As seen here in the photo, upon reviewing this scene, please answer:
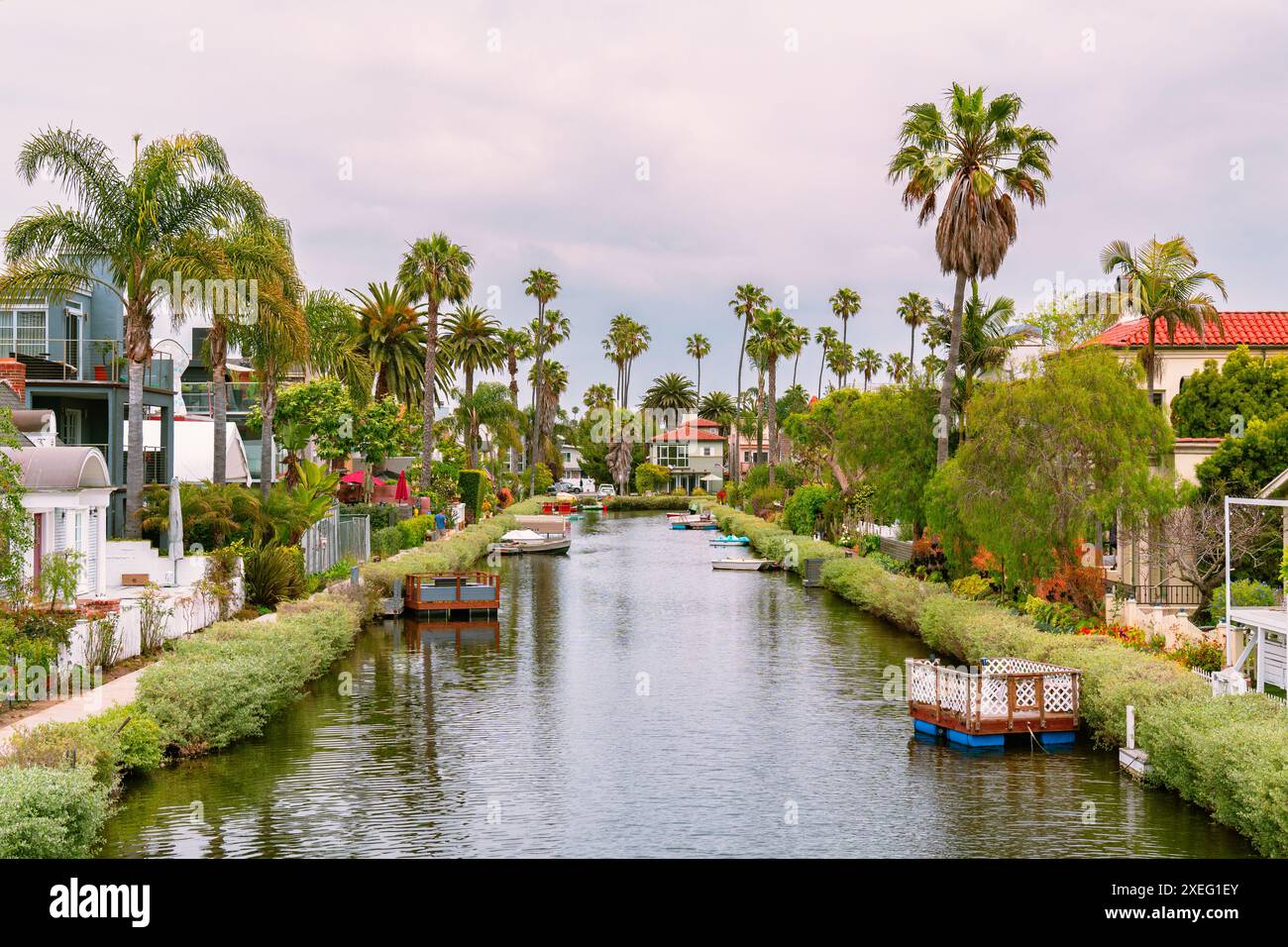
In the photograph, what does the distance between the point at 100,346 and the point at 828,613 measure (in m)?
29.3

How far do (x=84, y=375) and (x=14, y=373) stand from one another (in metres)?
5.14

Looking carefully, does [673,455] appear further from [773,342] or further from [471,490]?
A: [471,490]

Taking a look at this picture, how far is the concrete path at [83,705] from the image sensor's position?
743 inches

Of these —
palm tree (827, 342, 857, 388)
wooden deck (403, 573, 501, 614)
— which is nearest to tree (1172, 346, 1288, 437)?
wooden deck (403, 573, 501, 614)

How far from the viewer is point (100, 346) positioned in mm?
48312

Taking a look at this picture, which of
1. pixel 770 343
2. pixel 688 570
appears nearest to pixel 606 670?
pixel 688 570

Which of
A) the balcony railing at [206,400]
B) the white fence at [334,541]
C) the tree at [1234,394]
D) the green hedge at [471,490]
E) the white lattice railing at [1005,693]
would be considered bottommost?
the white lattice railing at [1005,693]

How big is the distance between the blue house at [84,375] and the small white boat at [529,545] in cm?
2532

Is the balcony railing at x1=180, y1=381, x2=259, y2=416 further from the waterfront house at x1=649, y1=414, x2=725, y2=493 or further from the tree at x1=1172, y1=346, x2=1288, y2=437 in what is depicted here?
the waterfront house at x1=649, y1=414, x2=725, y2=493

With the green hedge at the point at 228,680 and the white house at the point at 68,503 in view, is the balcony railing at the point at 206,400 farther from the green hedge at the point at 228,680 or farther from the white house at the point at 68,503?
the green hedge at the point at 228,680

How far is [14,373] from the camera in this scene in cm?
3931

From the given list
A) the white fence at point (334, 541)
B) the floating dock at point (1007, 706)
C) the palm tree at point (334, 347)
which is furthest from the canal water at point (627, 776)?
the palm tree at point (334, 347)

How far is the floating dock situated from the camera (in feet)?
75.0

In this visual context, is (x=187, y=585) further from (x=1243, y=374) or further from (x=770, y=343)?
(x=770, y=343)
